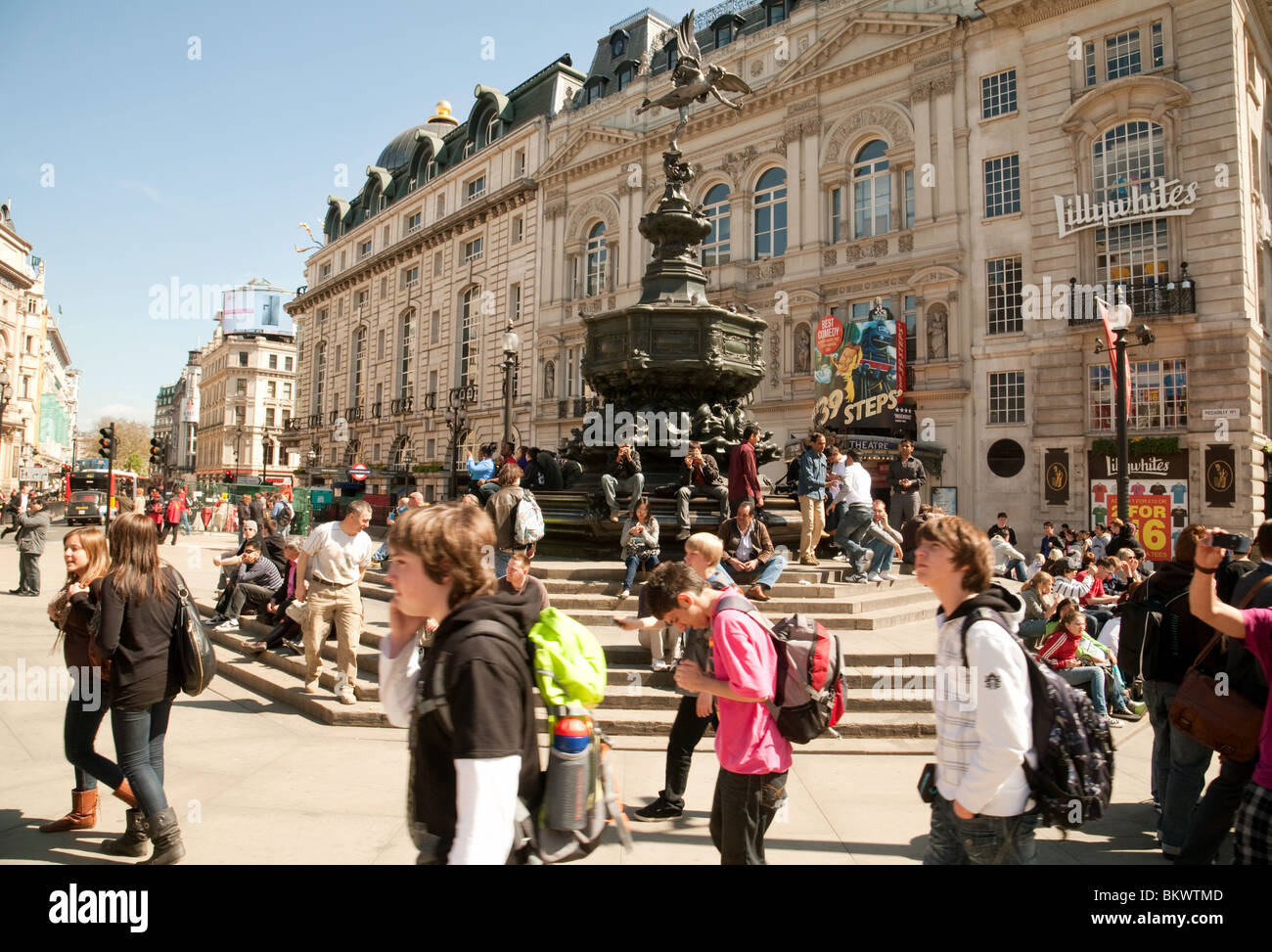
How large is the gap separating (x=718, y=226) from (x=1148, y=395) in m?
17.4

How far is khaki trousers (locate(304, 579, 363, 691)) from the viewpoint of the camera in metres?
6.84

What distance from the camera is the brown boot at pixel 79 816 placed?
14.0 ft

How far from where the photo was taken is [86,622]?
404 centimetres

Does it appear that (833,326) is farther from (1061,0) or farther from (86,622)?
(86,622)

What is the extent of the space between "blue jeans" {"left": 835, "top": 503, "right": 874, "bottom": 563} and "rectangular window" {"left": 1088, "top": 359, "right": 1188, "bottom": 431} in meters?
15.8

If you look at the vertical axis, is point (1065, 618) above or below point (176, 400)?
below

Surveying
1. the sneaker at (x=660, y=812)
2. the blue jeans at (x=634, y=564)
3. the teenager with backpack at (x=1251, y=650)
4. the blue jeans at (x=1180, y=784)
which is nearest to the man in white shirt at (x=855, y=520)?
the blue jeans at (x=634, y=564)

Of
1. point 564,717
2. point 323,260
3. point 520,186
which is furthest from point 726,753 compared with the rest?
point 323,260

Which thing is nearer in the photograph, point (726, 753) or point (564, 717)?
point (564, 717)

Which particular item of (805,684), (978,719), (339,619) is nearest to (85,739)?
(339,619)

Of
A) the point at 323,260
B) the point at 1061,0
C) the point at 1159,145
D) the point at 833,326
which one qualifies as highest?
the point at 323,260

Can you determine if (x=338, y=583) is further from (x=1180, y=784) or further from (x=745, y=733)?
(x=1180, y=784)

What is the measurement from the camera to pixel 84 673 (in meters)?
4.00

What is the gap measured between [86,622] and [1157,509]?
24095 millimetres
